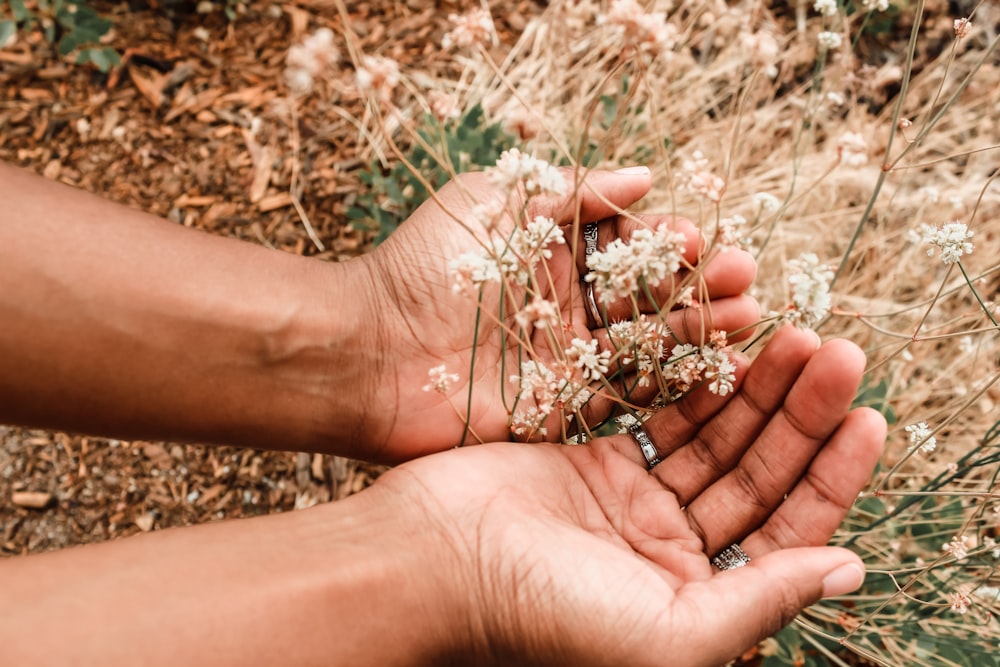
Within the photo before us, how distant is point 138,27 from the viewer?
→ 297 cm

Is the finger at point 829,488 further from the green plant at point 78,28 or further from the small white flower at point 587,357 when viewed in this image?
the green plant at point 78,28

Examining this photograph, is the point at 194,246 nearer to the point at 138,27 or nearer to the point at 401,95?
the point at 401,95

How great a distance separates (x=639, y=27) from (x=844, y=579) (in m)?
1.08

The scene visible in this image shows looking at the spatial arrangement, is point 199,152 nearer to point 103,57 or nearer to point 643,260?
point 103,57

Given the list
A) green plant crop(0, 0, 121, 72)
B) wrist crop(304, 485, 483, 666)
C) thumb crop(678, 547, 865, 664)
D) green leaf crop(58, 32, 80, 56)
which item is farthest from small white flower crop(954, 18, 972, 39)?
green leaf crop(58, 32, 80, 56)

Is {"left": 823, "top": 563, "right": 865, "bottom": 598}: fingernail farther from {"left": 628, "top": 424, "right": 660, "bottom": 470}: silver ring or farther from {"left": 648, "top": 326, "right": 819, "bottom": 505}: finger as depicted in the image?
{"left": 628, "top": 424, "right": 660, "bottom": 470}: silver ring

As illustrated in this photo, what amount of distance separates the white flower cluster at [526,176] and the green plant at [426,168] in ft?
3.69

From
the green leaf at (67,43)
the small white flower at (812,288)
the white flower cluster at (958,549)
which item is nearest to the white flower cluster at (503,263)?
the small white flower at (812,288)

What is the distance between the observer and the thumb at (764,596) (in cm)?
139

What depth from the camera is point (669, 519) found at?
1.67 m

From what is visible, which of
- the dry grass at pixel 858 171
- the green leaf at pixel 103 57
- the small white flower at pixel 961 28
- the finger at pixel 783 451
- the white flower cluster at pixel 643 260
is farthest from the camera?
the green leaf at pixel 103 57

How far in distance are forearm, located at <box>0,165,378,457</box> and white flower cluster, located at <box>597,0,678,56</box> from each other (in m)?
1.08

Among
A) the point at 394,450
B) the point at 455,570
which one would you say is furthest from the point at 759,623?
the point at 394,450

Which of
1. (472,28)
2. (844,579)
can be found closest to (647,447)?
(844,579)
